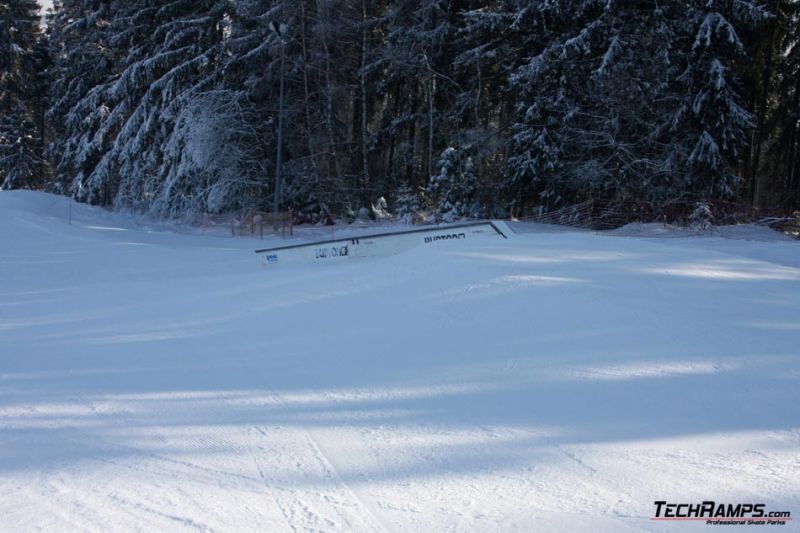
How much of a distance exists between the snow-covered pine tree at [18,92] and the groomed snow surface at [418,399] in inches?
1613

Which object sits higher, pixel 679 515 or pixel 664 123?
pixel 664 123

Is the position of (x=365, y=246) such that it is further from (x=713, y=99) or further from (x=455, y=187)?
(x=713, y=99)

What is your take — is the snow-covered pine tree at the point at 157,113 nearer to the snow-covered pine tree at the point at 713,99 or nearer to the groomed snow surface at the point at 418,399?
the groomed snow surface at the point at 418,399

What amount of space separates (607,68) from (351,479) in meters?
21.3

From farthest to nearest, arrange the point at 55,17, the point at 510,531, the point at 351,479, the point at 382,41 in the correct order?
the point at 55,17, the point at 382,41, the point at 351,479, the point at 510,531

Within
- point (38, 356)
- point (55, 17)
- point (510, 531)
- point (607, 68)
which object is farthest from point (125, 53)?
point (510, 531)

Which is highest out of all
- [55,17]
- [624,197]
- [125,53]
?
[55,17]

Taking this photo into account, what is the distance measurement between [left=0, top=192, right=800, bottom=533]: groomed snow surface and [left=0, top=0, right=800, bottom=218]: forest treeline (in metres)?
13.4

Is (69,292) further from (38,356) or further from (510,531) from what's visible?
(510,531)

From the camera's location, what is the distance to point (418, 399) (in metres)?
5.27

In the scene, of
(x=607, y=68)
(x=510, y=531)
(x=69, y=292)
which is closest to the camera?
(x=510, y=531)

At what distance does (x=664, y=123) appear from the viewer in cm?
2253

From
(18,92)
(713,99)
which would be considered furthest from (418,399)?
(18,92)

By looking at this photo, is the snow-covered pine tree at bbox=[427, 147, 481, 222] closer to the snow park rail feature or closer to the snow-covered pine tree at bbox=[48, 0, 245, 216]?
the snow-covered pine tree at bbox=[48, 0, 245, 216]
